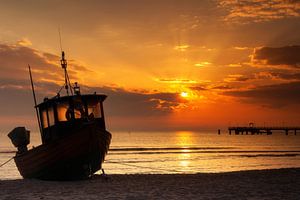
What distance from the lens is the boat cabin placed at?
22375 millimetres

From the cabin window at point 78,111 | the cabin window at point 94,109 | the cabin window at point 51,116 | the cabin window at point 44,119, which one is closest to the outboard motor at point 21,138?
the cabin window at point 44,119

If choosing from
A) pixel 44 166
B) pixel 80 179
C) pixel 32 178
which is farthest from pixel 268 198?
pixel 32 178

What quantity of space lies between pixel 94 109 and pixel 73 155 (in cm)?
328

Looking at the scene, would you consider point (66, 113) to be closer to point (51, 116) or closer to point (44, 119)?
point (51, 116)

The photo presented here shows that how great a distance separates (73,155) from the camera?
2161cm

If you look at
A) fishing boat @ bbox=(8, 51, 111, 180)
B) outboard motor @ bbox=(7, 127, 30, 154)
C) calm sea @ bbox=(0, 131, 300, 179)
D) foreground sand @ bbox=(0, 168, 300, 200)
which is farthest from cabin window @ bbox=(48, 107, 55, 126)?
calm sea @ bbox=(0, 131, 300, 179)

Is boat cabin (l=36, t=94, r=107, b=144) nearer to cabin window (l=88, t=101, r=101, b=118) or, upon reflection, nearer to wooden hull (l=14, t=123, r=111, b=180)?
cabin window (l=88, t=101, r=101, b=118)

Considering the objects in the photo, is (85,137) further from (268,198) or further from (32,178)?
(268,198)

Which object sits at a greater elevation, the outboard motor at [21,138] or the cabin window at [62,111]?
the cabin window at [62,111]

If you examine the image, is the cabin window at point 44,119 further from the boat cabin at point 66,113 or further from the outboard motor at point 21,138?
the outboard motor at point 21,138

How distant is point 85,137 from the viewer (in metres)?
21.3

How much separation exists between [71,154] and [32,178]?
4605 millimetres

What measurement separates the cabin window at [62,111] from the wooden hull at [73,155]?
166cm

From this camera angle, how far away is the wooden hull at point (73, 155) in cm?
2131
